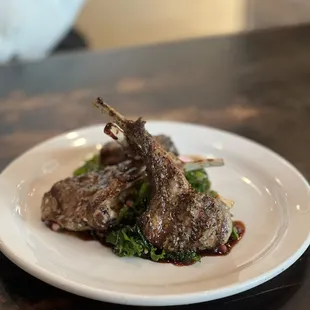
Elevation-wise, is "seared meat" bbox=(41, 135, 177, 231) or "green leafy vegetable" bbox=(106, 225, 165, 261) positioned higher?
"seared meat" bbox=(41, 135, 177, 231)

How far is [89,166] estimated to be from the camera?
1.29 m

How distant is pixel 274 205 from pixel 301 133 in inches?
16.2

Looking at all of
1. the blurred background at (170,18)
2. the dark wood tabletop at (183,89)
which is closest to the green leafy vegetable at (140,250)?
the dark wood tabletop at (183,89)

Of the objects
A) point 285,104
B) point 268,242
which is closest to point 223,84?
point 285,104

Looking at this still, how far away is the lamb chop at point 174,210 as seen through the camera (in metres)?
1.01

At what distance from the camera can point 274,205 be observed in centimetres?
117

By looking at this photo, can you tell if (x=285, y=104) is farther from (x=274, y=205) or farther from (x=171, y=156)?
(x=171, y=156)

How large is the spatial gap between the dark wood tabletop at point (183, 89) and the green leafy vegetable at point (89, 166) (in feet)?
0.67

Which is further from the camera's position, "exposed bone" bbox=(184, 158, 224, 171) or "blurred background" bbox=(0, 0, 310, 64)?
"blurred background" bbox=(0, 0, 310, 64)

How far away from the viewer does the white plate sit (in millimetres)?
917

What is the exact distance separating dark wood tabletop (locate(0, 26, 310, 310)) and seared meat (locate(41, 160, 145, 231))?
1.04 feet

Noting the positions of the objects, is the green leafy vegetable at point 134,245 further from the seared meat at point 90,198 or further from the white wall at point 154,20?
the white wall at point 154,20

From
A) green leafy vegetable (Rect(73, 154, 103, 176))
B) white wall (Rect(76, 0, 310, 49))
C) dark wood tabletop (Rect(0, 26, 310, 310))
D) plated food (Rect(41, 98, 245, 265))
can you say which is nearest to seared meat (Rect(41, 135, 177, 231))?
plated food (Rect(41, 98, 245, 265))

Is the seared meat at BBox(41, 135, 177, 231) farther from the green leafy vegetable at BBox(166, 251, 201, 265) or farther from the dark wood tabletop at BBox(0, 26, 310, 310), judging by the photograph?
the dark wood tabletop at BBox(0, 26, 310, 310)
